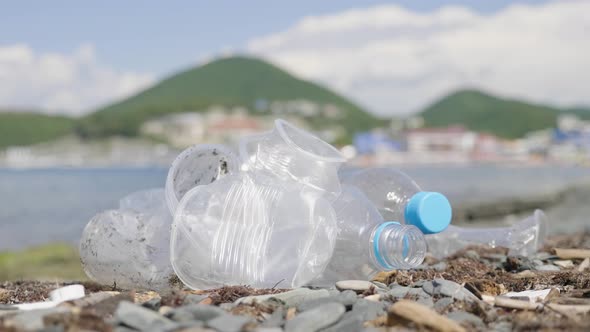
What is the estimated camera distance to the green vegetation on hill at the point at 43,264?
361 inches

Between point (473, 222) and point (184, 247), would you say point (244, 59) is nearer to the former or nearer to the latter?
point (473, 222)

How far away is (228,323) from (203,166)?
1.85 metres

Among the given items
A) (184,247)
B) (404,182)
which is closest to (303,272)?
(184,247)

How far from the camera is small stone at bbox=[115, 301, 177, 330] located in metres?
2.32

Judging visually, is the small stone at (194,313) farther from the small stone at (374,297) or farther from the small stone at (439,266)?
the small stone at (439,266)

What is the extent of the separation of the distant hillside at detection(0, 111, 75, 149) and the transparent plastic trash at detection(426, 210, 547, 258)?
366 feet

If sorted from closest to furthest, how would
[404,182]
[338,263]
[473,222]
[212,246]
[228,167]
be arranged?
[212,246]
[338,263]
[228,167]
[404,182]
[473,222]

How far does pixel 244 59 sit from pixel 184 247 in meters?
183

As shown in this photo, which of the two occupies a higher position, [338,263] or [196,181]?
[196,181]

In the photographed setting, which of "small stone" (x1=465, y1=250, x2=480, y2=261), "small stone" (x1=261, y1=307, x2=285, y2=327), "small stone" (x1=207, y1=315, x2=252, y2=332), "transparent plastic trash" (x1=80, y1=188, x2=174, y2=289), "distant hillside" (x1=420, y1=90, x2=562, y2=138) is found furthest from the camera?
"distant hillside" (x1=420, y1=90, x2=562, y2=138)

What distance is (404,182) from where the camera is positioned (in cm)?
449

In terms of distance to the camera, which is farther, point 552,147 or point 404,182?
point 552,147

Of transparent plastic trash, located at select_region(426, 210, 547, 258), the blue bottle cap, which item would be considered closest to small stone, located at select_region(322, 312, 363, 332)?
the blue bottle cap

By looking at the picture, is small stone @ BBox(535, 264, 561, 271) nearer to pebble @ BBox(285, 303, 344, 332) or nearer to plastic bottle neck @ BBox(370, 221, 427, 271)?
plastic bottle neck @ BBox(370, 221, 427, 271)
